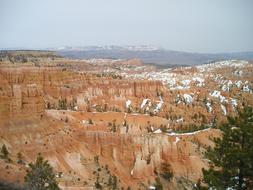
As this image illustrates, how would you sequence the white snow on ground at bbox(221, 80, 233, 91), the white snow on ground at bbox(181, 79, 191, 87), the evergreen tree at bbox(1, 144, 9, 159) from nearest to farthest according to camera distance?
the evergreen tree at bbox(1, 144, 9, 159), the white snow on ground at bbox(221, 80, 233, 91), the white snow on ground at bbox(181, 79, 191, 87)

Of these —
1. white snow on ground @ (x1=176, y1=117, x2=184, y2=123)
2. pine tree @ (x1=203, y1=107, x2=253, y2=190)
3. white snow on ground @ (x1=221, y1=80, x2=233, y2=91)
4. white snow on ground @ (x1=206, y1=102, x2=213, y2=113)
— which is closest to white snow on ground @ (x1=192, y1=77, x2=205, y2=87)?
white snow on ground @ (x1=221, y1=80, x2=233, y2=91)

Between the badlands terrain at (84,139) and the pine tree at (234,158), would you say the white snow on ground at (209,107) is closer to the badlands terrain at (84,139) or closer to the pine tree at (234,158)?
the badlands terrain at (84,139)

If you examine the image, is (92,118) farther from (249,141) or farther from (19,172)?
(249,141)

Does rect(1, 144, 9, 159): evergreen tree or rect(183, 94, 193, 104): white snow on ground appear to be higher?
rect(1, 144, 9, 159): evergreen tree

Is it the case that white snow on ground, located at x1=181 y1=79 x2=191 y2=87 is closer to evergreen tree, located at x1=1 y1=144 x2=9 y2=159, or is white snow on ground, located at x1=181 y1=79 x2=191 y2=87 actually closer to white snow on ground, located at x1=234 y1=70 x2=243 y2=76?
white snow on ground, located at x1=234 y1=70 x2=243 y2=76

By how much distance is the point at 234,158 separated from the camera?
63.5 ft

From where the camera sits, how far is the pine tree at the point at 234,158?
63.5ft

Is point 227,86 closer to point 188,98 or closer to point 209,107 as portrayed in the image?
point 188,98

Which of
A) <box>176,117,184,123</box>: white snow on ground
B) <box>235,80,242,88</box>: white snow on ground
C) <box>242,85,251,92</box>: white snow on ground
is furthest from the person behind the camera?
<box>235,80,242,88</box>: white snow on ground

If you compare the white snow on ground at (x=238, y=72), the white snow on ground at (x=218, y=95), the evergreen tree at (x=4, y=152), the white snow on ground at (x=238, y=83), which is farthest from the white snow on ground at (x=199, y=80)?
the evergreen tree at (x=4, y=152)

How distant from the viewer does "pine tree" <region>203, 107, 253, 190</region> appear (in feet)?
63.5

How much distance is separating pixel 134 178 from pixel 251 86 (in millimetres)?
88636

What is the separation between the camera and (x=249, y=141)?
19.9 m

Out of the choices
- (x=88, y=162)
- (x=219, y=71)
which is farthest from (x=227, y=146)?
(x=219, y=71)
